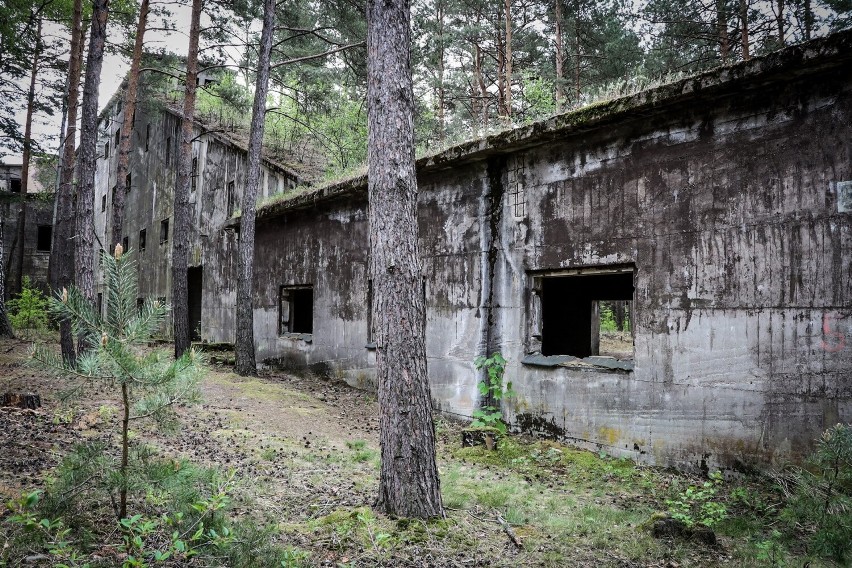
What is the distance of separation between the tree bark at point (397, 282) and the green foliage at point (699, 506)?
2.14 m

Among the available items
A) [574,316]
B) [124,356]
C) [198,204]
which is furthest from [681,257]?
[198,204]

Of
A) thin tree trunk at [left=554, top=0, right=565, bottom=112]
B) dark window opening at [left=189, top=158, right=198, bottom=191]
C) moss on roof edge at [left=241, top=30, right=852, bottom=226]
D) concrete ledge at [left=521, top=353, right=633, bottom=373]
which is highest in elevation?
thin tree trunk at [left=554, top=0, right=565, bottom=112]

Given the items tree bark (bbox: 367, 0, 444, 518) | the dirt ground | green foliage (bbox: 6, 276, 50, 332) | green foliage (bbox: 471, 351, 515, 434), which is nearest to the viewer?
the dirt ground

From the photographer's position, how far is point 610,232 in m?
6.64

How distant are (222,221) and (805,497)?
15902 millimetres

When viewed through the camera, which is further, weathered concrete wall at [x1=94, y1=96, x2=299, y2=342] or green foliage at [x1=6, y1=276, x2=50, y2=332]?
green foliage at [x1=6, y1=276, x2=50, y2=332]

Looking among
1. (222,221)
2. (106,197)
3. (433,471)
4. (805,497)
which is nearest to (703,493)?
(805,497)

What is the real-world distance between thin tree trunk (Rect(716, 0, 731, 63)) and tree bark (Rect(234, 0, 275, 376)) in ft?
33.8

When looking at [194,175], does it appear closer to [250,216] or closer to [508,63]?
[250,216]

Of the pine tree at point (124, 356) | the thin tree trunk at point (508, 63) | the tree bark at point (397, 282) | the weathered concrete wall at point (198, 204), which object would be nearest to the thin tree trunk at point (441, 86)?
the thin tree trunk at point (508, 63)

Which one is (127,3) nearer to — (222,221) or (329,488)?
(222,221)

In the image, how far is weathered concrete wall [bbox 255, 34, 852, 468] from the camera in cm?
510

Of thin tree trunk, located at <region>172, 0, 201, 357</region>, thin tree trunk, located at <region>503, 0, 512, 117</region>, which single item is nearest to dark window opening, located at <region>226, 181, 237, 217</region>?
thin tree trunk, located at <region>172, 0, 201, 357</region>

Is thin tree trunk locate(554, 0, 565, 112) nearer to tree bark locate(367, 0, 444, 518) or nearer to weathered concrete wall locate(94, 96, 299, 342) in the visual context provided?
weathered concrete wall locate(94, 96, 299, 342)
